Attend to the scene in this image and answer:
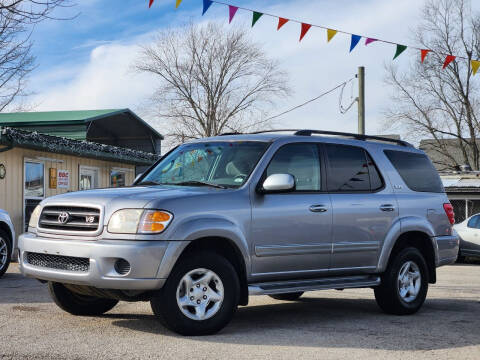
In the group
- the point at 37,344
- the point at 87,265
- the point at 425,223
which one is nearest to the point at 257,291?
the point at 87,265

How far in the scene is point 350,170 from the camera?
821 cm

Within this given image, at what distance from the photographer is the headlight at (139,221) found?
6.24 m

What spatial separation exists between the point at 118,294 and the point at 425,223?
4.09 m

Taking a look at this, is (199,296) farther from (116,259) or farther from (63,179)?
(63,179)

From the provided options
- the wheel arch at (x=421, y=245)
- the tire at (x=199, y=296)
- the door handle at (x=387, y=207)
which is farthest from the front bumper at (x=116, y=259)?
the wheel arch at (x=421, y=245)

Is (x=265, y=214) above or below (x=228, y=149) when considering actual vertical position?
below

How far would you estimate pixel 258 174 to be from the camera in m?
7.18

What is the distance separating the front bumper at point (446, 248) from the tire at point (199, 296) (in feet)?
11.1

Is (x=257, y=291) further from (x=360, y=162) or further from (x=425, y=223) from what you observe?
(x=425, y=223)

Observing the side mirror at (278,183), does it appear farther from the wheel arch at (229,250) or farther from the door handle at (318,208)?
the wheel arch at (229,250)

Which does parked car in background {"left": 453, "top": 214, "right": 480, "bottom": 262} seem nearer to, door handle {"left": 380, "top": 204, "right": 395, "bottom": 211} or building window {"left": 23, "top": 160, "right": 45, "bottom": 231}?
building window {"left": 23, "top": 160, "right": 45, "bottom": 231}

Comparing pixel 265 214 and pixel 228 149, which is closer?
pixel 265 214

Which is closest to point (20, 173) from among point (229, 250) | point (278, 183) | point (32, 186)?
point (32, 186)

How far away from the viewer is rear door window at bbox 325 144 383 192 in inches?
313
